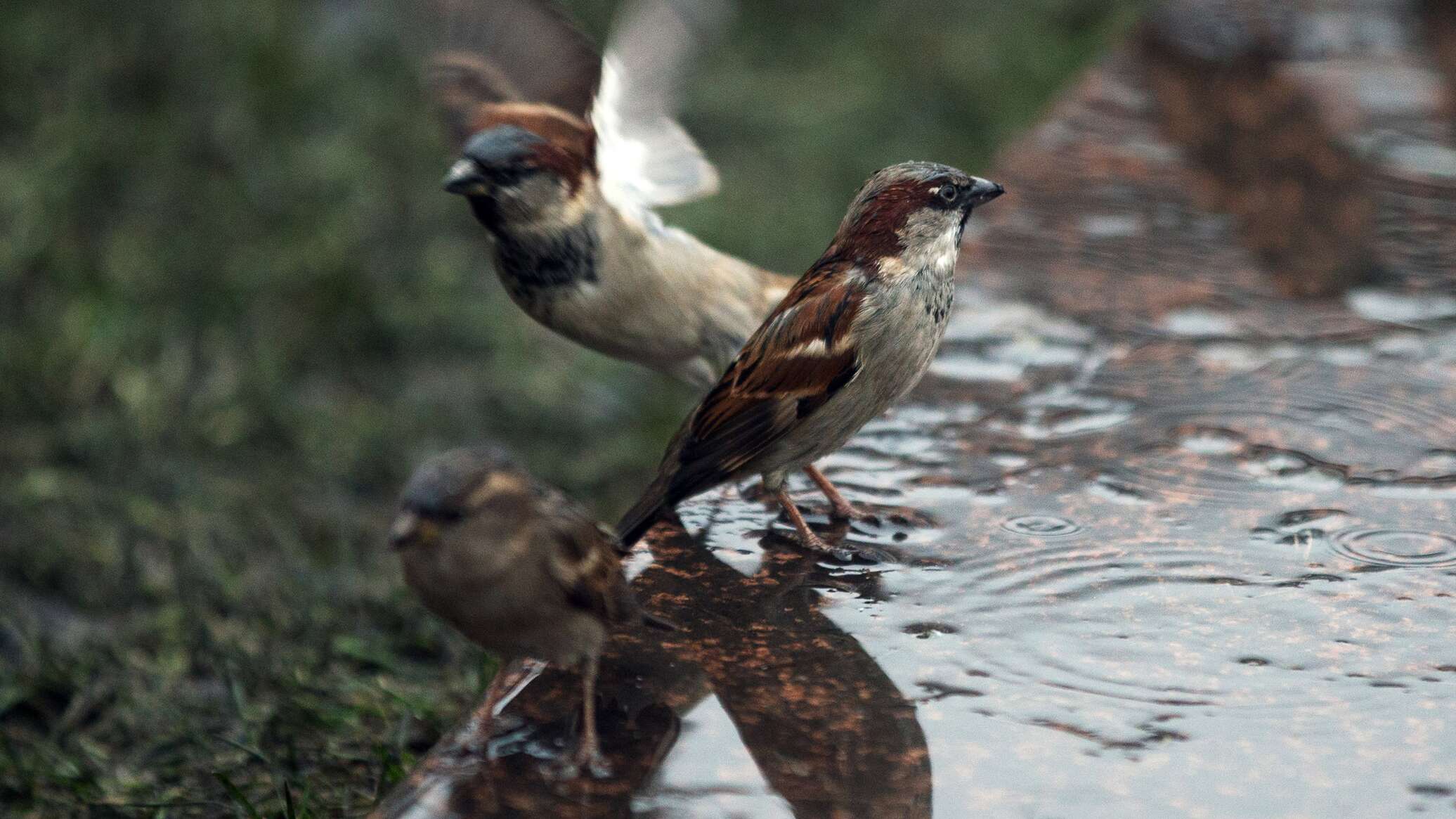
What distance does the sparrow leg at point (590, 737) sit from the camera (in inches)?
91.4

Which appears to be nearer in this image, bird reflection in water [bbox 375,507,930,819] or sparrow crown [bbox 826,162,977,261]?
bird reflection in water [bbox 375,507,930,819]

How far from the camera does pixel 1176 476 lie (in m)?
3.28

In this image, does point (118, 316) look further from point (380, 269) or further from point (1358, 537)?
point (1358, 537)

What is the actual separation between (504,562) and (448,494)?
13cm

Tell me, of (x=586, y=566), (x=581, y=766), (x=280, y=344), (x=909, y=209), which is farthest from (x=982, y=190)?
(x=280, y=344)

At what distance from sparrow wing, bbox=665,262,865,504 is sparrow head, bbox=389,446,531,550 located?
72 cm

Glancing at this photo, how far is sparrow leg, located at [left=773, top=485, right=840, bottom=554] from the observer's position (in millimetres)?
3076

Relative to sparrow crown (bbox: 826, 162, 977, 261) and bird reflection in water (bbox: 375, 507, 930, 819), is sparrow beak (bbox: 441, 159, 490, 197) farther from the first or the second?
bird reflection in water (bbox: 375, 507, 930, 819)

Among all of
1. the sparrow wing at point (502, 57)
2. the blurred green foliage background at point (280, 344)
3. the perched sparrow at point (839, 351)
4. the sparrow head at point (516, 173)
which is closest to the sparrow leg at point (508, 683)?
the perched sparrow at point (839, 351)

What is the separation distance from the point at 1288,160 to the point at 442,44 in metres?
2.51

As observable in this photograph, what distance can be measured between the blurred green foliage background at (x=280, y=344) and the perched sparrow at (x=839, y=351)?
2.82ft

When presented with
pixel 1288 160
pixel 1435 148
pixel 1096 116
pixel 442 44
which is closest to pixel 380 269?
pixel 442 44

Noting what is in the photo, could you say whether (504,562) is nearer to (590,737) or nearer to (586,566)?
(586,566)

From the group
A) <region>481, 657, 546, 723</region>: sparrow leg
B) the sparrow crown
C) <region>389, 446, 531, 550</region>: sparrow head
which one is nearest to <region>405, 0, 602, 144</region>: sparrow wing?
the sparrow crown
